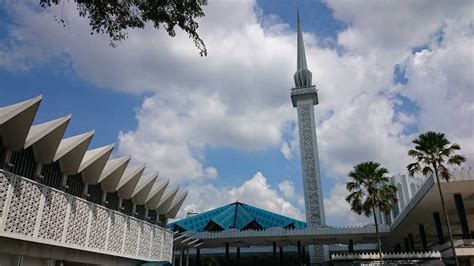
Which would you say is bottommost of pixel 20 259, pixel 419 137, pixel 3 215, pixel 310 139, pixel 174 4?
pixel 20 259

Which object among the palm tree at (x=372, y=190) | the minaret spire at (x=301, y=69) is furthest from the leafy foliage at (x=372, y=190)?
the minaret spire at (x=301, y=69)

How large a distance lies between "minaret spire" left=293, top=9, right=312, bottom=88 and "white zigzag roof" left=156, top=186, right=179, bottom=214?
134ft

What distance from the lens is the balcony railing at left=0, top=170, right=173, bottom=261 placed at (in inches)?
667

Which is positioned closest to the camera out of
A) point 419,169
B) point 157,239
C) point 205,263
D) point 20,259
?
point 20,259

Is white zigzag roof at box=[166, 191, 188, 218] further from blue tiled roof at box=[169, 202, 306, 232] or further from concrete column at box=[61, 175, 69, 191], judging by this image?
blue tiled roof at box=[169, 202, 306, 232]

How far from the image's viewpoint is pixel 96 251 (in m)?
23.4

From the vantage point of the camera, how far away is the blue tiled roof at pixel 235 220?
6066cm

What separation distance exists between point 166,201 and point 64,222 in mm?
15829

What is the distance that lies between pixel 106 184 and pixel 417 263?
23.2 metres

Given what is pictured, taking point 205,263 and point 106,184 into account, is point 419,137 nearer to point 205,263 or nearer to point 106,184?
point 106,184

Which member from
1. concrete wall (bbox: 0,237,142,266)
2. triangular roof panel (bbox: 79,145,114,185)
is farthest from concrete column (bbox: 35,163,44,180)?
triangular roof panel (bbox: 79,145,114,185)

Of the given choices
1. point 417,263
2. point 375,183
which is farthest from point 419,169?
point 417,263

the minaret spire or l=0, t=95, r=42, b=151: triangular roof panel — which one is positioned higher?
the minaret spire

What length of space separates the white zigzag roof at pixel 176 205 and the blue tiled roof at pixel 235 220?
2228cm
